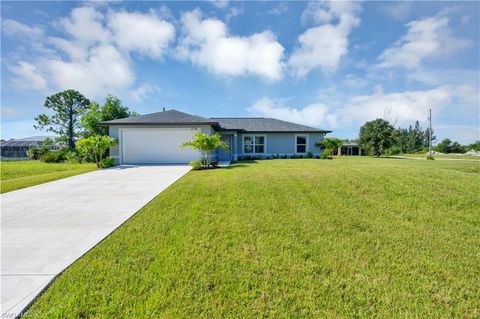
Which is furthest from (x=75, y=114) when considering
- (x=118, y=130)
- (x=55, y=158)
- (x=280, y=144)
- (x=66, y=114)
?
(x=280, y=144)

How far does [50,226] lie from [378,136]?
1413 inches

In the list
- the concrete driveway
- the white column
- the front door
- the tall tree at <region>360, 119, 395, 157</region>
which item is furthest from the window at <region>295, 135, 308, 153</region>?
the concrete driveway

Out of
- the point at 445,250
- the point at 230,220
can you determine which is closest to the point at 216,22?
the point at 230,220

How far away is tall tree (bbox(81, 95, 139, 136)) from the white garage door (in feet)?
54.8

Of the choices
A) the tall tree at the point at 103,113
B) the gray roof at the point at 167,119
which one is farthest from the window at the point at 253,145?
the tall tree at the point at 103,113

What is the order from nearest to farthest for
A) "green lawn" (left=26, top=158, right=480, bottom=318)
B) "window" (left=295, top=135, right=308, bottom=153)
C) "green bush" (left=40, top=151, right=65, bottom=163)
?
1. "green lawn" (left=26, top=158, right=480, bottom=318)
2. "green bush" (left=40, top=151, right=65, bottom=163)
3. "window" (left=295, top=135, right=308, bottom=153)

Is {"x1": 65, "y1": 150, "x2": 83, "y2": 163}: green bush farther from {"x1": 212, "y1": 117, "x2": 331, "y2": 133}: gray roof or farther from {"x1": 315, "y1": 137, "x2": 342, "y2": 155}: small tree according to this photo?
{"x1": 315, "y1": 137, "x2": 342, "y2": 155}: small tree

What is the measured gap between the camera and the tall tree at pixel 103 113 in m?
28.2

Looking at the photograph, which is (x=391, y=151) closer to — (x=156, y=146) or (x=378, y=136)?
(x=378, y=136)

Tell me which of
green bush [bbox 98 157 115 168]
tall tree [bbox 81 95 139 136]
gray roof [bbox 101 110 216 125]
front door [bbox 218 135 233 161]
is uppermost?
tall tree [bbox 81 95 139 136]

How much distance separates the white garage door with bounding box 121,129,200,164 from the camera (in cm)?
1510

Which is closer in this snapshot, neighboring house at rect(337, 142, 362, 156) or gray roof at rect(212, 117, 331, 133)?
gray roof at rect(212, 117, 331, 133)

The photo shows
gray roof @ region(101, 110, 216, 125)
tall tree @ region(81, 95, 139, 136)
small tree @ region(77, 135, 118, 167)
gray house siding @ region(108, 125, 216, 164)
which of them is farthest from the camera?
tall tree @ region(81, 95, 139, 136)

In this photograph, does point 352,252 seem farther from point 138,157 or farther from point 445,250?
point 138,157
